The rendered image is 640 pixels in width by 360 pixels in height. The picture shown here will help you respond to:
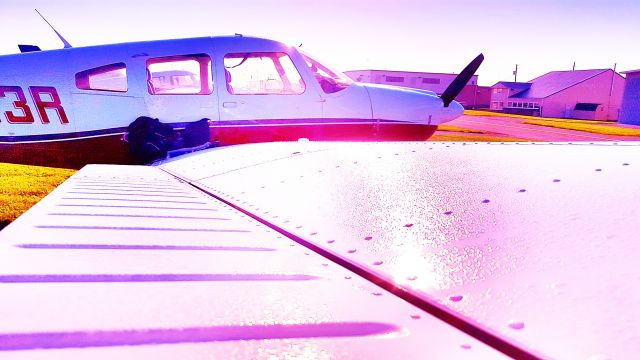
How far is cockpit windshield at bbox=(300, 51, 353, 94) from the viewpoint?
7.00 m

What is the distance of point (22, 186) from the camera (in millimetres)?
7098

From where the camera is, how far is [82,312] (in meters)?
1.08

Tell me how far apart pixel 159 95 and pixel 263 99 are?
4.66ft

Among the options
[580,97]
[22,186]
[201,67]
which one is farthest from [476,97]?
[22,186]

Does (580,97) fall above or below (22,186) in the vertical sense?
above

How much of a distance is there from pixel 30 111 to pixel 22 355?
6256 mm

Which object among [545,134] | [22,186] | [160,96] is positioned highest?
[160,96]

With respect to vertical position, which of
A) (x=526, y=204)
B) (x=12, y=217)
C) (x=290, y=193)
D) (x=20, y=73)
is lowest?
(x=12, y=217)

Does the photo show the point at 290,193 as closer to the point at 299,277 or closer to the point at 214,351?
the point at 299,277

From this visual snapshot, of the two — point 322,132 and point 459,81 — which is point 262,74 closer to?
point 322,132

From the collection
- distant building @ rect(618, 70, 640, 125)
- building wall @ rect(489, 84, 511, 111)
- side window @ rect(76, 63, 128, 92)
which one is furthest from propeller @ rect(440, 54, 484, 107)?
building wall @ rect(489, 84, 511, 111)

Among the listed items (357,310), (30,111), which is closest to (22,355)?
(357,310)

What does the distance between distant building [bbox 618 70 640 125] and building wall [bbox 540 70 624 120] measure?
19867 mm

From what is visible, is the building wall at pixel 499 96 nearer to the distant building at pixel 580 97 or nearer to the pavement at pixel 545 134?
the distant building at pixel 580 97
